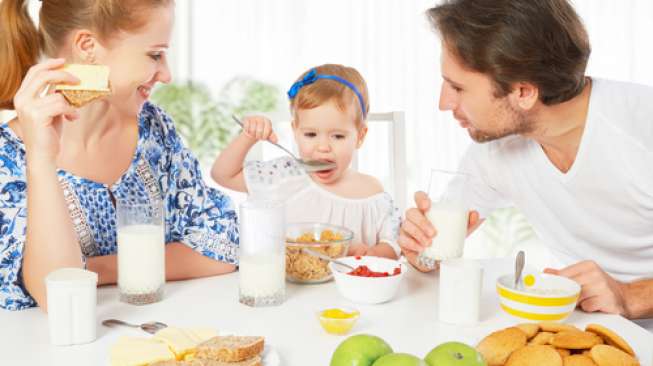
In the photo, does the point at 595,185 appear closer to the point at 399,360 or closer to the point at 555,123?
the point at 555,123

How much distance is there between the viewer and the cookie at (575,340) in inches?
43.0

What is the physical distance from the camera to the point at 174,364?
1.04 m

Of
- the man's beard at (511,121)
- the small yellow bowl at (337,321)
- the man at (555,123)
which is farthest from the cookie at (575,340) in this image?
the man's beard at (511,121)

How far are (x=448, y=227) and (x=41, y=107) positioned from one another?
2.86ft

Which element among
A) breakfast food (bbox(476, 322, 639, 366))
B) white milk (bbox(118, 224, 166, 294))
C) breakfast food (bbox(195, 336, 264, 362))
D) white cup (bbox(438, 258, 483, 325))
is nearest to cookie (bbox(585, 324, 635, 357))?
breakfast food (bbox(476, 322, 639, 366))

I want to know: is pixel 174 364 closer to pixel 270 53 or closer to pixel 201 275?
pixel 201 275

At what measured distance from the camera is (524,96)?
1923mm

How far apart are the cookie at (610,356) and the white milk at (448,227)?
1.58 ft

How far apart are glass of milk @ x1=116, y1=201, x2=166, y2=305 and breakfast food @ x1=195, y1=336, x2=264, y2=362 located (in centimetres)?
35

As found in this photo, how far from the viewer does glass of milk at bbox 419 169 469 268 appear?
1508 millimetres

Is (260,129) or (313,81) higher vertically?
(313,81)

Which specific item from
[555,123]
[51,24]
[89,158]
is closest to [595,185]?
[555,123]

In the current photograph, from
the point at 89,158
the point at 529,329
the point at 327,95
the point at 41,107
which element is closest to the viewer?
the point at 529,329

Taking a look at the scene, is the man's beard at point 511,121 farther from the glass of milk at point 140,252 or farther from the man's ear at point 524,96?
the glass of milk at point 140,252
